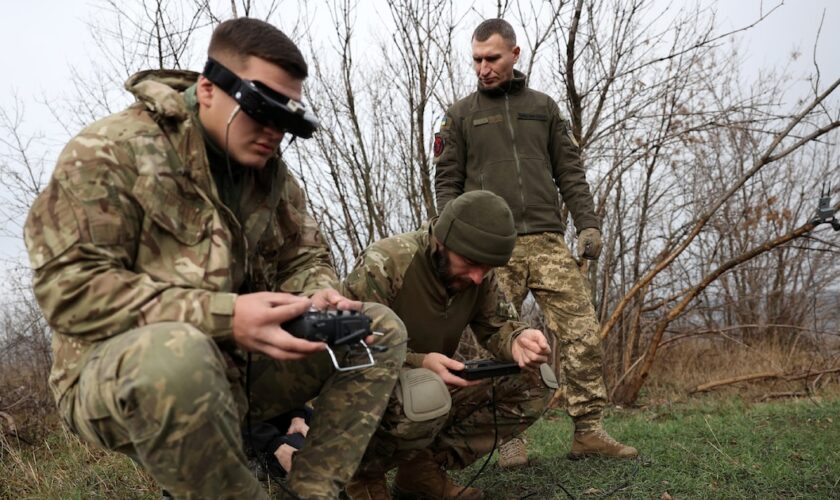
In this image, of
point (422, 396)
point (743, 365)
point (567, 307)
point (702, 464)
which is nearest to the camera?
point (422, 396)

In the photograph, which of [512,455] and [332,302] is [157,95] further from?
[512,455]

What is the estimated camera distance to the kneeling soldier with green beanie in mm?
2637

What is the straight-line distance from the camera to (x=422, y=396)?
246 centimetres

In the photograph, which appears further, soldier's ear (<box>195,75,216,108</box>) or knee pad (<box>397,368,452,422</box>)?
knee pad (<box>397,368,452,422</box>)

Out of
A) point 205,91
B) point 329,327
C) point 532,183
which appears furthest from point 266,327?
point 532,183

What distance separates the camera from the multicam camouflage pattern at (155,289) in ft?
5.27

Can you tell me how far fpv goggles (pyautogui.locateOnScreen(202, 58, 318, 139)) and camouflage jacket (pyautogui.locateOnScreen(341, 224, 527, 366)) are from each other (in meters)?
0.91

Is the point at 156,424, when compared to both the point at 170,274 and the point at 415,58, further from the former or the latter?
the point at 415,58

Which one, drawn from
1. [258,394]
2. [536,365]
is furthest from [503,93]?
[258,394]

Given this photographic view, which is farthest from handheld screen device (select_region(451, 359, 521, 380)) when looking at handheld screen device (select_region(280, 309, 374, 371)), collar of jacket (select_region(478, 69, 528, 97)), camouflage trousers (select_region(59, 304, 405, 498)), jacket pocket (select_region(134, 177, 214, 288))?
collar of jacket (select_region(478, 69, 528, 97))

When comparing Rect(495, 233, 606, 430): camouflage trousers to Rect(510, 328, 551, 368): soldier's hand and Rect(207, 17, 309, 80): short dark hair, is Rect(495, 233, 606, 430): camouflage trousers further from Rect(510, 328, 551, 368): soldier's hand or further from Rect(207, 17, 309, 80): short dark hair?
Rect(207, 17, 309, 80): short dark hair

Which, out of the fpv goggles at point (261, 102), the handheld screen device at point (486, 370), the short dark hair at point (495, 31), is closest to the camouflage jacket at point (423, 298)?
the handheld screen device at point (486, 370)

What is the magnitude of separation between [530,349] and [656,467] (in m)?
0.96

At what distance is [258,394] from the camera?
7.64 ft
